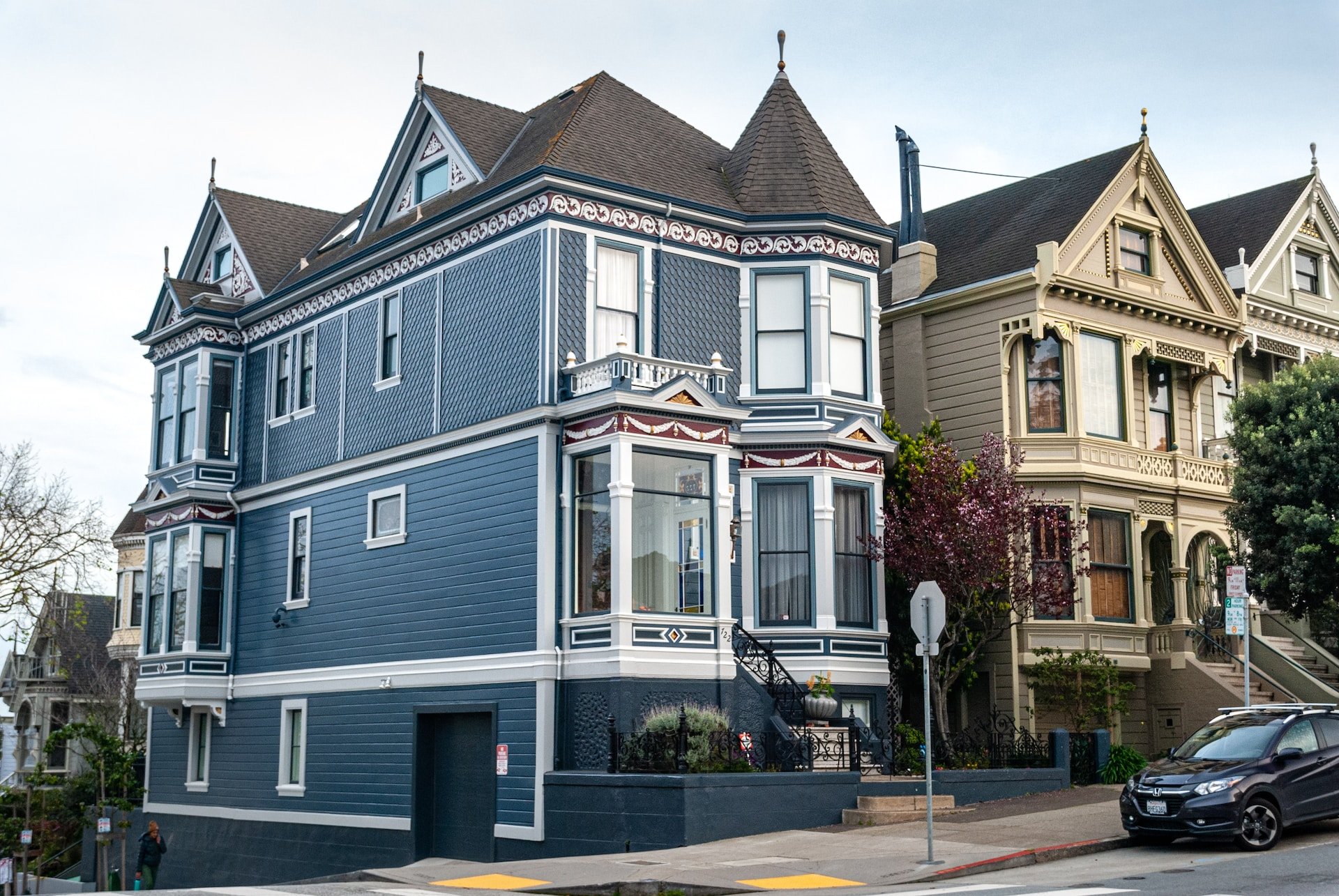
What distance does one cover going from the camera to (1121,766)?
26.2 meters

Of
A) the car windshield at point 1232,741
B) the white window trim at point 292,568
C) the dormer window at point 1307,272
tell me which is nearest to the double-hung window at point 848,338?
the car windshield at point 1232,741

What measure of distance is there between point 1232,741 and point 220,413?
22.7 m

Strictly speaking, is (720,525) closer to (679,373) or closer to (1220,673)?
(679,373)

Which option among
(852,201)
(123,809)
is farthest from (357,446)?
(123,809)

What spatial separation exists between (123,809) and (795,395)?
20.2 meters

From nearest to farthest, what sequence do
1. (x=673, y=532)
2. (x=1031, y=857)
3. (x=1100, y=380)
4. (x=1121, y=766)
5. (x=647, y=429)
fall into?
1. (x=1031, y=857)
2. (x=647, y=429)
3. (x=673, y=532)
4. (x=1121, y=766)
5. (x=1100, y=380)

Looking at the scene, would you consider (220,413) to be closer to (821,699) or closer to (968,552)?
(821,699)

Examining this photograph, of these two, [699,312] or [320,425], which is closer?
[699,312]

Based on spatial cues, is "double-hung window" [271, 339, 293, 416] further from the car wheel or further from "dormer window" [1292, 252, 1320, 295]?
"dormer window" [1292, 252, 1320, 295]

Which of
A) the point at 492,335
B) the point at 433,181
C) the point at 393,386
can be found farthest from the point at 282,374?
the point at 492,335

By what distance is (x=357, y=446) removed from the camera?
28.9 m

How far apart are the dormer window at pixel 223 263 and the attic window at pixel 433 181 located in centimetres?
749

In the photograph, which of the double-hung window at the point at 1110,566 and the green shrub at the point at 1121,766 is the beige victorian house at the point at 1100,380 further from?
the green shrub at the point at 1121,766

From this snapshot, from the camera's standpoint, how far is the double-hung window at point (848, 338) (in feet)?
88.7
